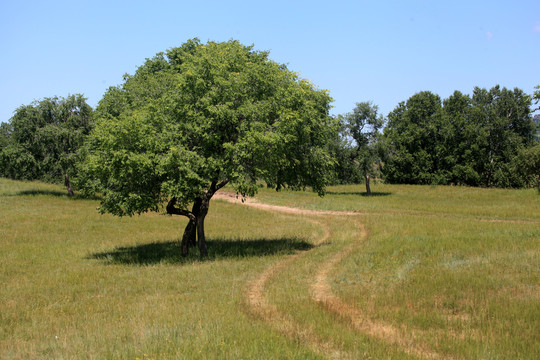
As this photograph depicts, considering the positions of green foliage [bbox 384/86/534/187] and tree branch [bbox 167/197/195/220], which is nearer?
tree branch [bbox 167/197/195/220]

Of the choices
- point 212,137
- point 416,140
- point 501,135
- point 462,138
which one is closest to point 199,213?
point 212,137

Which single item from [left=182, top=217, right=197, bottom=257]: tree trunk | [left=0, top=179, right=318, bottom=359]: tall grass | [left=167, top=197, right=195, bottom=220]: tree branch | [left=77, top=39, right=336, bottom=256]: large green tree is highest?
[left=77, top=39, right=336, bottom=256]: large green tree

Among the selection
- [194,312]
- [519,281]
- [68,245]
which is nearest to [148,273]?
[194,312]

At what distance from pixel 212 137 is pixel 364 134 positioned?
41668 millimetres

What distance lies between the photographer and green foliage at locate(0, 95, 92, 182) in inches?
1792

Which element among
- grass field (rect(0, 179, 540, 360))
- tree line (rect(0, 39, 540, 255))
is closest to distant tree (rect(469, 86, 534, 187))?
grass field (rect(0, 179, 540, 360))

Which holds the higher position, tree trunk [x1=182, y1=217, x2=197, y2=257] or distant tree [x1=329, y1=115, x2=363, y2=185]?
distant tree [x1=329, y1=115, x2=363, y2=185]

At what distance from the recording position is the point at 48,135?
148ft

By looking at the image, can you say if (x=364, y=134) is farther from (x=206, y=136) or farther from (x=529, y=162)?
(x=206, y=136)

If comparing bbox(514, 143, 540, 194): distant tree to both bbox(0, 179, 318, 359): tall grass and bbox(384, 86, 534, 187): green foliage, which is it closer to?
bbox(384, 86, 534, 187): green foliage

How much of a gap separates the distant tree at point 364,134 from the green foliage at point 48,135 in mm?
32620

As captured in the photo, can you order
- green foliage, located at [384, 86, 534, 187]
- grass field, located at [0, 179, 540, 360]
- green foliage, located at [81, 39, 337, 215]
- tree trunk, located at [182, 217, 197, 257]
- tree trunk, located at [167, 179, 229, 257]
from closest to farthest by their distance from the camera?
1. grass field, located at [0, 179, 540, 360]
2. green foliage, located at [81, 39, 337, 215]
3. tree trunk, located at [167, 179, 229, 257]
4. tree trunk, located at [182, 217, 197, 257]
5. green foliage, located at [384, 86, 534, 187]

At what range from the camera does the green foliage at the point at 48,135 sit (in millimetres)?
45506

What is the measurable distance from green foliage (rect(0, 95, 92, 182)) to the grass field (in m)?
15.9
